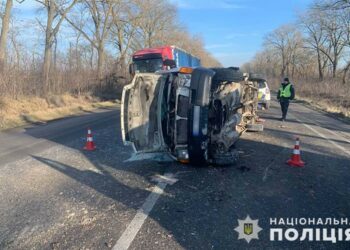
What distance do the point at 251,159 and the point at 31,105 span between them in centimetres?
1399

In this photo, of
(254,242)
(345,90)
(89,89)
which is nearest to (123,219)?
(254,242)

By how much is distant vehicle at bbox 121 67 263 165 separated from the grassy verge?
8675 mm

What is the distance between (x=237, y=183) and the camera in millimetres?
6043

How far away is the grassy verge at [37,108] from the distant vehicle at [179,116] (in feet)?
28.5

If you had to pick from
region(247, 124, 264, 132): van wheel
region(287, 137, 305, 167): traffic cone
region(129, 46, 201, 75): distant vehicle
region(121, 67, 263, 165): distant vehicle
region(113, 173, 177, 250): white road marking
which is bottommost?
region(113, 173, 177, 250): white road marking

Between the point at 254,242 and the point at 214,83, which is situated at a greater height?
the point at 214,83

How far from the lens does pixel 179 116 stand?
6.62m

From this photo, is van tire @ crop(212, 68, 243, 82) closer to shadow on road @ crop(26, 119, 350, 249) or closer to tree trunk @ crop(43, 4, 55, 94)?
shadow on road @ crop(26, 119, 350, 249)

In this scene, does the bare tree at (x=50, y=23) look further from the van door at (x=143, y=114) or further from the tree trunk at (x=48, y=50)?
the van door at (x=143, y=114)

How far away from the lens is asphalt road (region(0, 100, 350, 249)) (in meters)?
4.05

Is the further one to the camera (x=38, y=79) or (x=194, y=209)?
(x=38, y=79)

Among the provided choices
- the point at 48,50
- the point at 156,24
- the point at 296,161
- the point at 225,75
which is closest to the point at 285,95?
the point at 225,75

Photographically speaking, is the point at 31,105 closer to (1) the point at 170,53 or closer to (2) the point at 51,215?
(1) the point at 170,53

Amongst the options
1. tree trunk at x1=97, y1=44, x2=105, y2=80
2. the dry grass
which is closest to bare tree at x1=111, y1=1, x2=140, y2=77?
tree trunk at x1=97, y1=44, x2=105, y2=80
